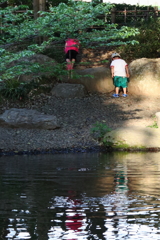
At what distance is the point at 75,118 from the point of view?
1475cm

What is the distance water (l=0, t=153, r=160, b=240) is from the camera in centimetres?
497

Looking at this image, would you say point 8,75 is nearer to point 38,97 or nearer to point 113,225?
point 38,97

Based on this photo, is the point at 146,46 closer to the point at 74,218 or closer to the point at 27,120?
the point at 27,120

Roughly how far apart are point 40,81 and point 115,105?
295 cm

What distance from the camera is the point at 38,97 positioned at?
16.4 metres

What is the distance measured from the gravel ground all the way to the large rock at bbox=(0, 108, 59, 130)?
163 millimetres

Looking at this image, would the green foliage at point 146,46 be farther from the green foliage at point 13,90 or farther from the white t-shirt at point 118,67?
the green foliage at point 13,90

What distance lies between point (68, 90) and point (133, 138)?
14.6ft

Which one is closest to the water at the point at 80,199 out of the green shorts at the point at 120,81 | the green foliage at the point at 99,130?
the green foliage at the point at 99,130

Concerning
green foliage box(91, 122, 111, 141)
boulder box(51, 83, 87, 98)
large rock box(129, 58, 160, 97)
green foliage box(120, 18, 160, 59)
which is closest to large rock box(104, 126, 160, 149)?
green foliage box(91, 122, 111, 141)

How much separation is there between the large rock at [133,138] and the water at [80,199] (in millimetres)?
2102

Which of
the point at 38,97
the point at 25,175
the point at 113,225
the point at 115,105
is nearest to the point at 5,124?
the point at 38,97

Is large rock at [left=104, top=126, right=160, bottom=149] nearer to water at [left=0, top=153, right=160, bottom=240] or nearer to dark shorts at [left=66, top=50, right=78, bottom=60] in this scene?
water at [left=0, top=153, right=160, bottom=240]

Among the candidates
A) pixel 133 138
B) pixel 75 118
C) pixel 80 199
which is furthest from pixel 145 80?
pixel 80 199
